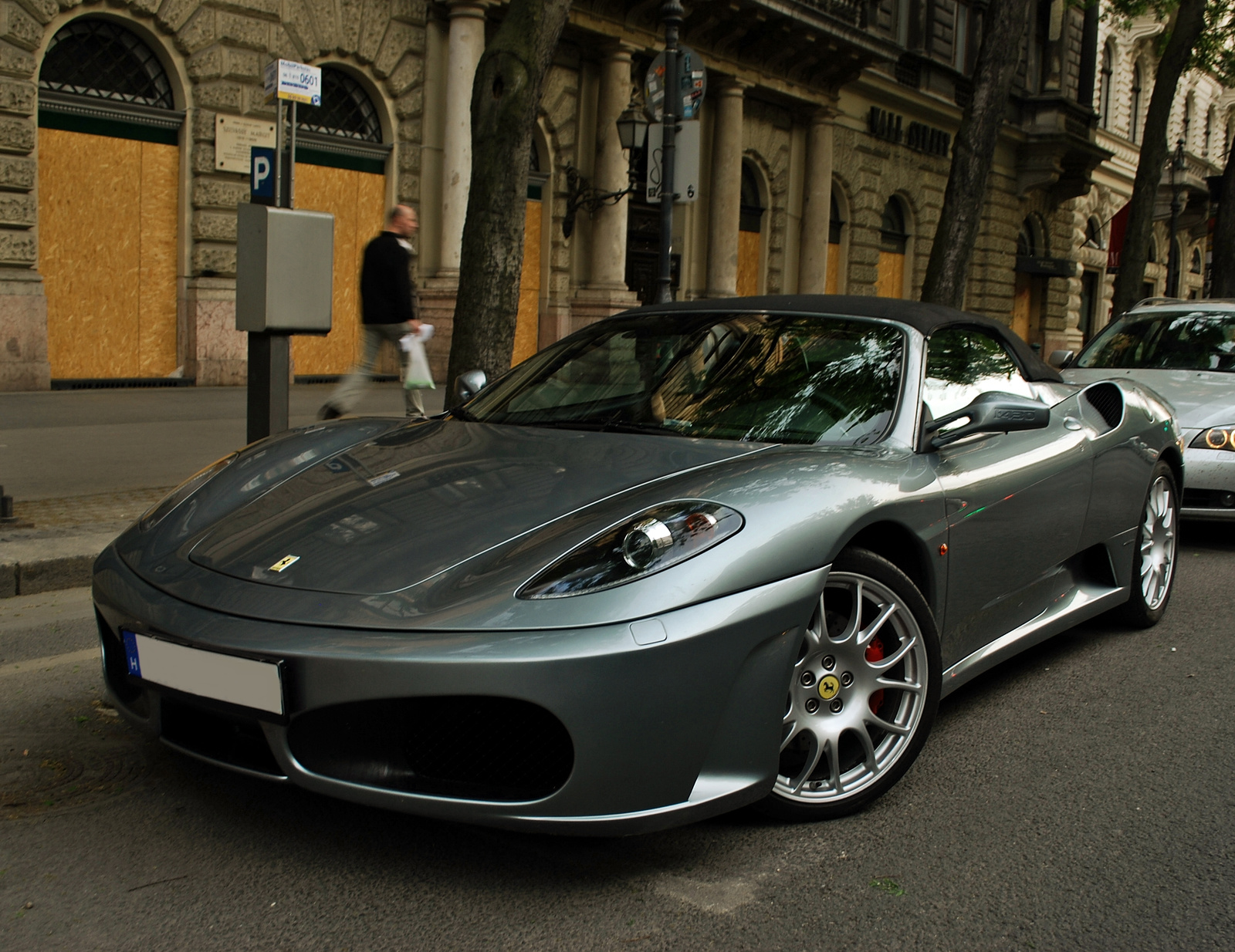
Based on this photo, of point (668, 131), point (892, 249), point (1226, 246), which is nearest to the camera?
point (668, 131)

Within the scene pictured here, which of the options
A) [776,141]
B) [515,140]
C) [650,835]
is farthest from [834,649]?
[776,141]

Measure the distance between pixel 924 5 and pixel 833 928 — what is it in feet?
89.3

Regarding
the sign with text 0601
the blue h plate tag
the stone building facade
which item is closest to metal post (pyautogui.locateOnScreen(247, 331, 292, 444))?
the sign with text 0601

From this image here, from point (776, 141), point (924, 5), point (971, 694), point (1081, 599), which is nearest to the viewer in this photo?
point (971, 694)

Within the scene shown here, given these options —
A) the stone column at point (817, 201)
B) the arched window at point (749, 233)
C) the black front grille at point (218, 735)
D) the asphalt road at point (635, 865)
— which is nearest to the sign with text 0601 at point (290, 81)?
the asphalt road at point (635, 865)

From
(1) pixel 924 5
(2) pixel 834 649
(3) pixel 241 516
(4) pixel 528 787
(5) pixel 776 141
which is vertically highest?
(1) pixel 924 5

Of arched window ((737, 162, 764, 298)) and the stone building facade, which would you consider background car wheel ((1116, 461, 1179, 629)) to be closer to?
the stone building facade

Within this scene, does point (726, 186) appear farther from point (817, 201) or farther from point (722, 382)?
point (722, 382)

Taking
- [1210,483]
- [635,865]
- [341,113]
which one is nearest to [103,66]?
[341,113]

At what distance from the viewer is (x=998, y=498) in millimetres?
3527

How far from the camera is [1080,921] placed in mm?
2434

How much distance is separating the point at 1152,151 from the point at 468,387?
16.8 meters

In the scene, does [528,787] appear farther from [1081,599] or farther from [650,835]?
[1081,599]

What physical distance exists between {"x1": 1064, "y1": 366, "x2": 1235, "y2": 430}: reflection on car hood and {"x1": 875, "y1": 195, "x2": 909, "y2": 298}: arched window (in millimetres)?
18403
